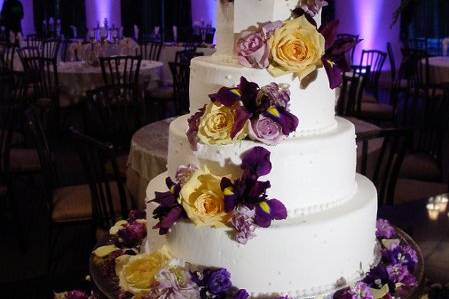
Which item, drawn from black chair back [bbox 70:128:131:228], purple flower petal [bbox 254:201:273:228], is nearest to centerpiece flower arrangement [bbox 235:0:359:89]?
purple flower petal [bbox 254:201:273:228]

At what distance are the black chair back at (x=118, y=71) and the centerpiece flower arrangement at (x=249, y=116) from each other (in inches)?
159

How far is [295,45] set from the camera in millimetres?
1341

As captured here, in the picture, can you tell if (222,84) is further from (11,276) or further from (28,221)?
(28,221)

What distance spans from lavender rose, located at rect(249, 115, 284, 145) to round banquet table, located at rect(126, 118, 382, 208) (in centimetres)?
153

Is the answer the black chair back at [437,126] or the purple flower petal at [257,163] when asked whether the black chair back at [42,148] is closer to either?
the purple flower petal at [257,163]

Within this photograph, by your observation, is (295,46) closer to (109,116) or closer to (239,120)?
(239,120)

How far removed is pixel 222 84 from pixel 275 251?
1.40 ft

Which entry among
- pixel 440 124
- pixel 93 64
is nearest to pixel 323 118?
pixel 440 124

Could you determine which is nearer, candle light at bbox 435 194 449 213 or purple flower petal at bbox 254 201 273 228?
purple flower petal at bbox 254 201 273 228

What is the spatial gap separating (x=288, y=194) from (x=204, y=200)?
0.73 ft

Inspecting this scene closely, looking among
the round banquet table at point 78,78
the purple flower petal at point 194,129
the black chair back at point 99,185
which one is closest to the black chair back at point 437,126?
the black chair back at point 99,185

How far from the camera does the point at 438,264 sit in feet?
5.58

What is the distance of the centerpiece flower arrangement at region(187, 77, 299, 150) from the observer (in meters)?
1.30

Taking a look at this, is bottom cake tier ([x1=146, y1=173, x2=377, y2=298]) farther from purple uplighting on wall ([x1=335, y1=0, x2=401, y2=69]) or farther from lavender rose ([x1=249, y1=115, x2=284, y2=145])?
purple uplighting on wall ([x1=335, y1=0, x2=401, y2=69])
